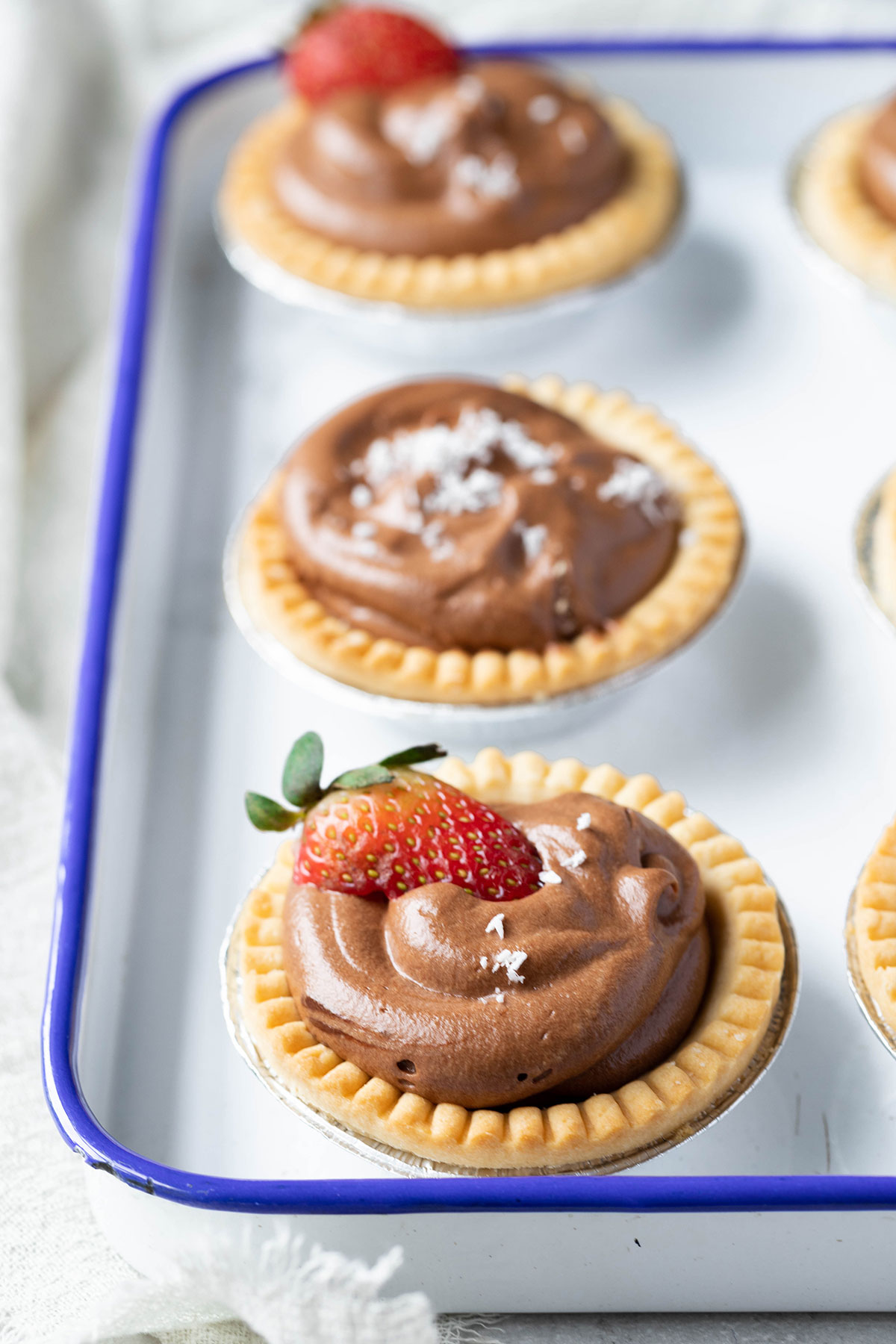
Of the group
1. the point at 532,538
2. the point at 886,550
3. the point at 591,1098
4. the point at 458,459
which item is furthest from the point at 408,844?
the point at 886,550

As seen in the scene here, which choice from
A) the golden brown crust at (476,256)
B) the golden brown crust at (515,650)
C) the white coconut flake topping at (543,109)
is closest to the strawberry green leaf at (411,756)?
the golden brown crust at (515,650)

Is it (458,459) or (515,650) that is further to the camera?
(458,459)

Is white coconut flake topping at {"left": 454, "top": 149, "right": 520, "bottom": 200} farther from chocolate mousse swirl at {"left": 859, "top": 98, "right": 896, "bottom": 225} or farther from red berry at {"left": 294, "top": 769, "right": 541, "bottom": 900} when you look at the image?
red berry at {"left": 294, "top": 769, "right": 541, "bottom": 900}

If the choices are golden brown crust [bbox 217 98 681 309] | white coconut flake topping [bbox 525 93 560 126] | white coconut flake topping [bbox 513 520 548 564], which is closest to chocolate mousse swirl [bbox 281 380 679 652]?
white coconut flake topping [bbox 513 520 548 564]

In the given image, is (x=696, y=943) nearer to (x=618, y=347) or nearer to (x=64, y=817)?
(x=64, y=817)

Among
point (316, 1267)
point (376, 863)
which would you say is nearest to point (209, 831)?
point (376, 863)

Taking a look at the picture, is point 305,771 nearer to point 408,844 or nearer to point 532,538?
point 408,844

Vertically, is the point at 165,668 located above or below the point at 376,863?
below
